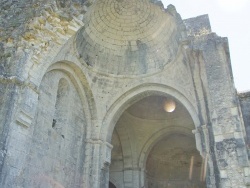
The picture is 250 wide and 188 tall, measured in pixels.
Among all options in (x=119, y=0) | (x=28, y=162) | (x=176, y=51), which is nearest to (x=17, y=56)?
(x=28, y=162)

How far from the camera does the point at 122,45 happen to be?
8.73 meters

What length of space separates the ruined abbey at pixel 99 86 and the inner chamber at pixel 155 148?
0.09 meters

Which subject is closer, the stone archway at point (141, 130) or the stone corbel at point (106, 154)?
the stone corbel at point (106, 154)

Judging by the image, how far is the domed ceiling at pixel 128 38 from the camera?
8.16 meters

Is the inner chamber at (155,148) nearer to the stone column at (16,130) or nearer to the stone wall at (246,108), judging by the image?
the stone wall at (246,108)

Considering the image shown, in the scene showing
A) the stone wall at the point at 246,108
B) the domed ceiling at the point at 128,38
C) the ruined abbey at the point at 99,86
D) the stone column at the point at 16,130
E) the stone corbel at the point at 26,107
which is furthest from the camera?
the domed ceiling at the point at 128,38

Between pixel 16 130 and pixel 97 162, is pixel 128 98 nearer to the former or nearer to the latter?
pixel 97 162

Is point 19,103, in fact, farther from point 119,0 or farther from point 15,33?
point 119,0

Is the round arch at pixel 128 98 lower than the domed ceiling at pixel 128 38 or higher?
lower

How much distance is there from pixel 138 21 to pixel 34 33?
3512 mm

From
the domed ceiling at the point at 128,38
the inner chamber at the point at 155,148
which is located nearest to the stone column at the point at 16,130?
the domed ceiling at the point at 128,38

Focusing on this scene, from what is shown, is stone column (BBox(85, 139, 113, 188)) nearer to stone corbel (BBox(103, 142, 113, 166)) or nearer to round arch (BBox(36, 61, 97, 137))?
stone corbel (BBox(103, 142, 113, 166))

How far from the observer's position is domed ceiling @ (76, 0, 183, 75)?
8.16 m

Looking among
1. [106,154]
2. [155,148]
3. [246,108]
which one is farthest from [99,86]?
[155,148]
